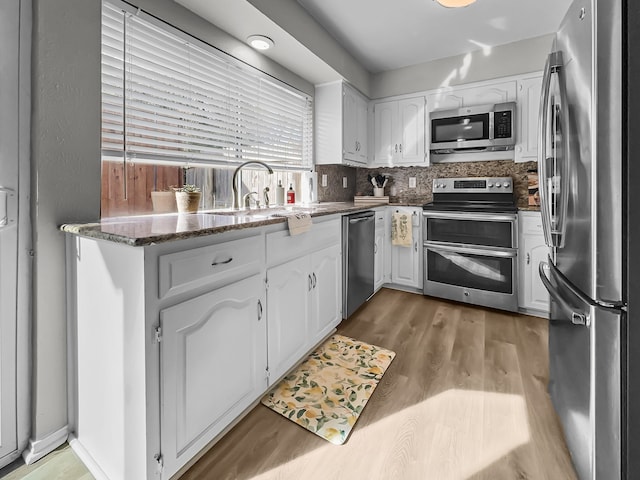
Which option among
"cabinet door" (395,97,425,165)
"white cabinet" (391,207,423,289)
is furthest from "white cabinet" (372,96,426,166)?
"white cabinet" (391,207,423,289)

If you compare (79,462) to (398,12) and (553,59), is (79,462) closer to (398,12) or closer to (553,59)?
(553,59)

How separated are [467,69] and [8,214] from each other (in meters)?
3.80

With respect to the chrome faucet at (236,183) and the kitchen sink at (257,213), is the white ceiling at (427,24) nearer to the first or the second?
the chrome faucet at (236,183)

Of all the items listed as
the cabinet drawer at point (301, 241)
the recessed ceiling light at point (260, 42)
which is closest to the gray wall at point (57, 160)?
the cabinet drawer at point (301, 241)

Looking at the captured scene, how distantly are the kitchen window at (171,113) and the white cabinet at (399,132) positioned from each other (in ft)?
5.02

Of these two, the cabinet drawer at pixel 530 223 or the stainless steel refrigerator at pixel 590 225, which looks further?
the cabinet drawer at pixel 530 223

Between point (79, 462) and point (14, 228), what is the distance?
3.25 feet

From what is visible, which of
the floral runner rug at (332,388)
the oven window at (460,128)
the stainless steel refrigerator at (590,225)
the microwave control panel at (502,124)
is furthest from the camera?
the oven window at (460,128)

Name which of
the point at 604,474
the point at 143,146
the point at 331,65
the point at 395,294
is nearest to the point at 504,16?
the point at 331,65

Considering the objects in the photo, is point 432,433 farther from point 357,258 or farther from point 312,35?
point 312,35

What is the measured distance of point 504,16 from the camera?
270 cm

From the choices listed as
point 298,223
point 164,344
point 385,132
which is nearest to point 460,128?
point 385,132

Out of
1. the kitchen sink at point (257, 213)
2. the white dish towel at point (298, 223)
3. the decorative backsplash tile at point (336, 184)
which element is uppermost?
the decorative backsplash tile at point (336, 184)

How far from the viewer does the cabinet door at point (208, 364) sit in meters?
1.19
